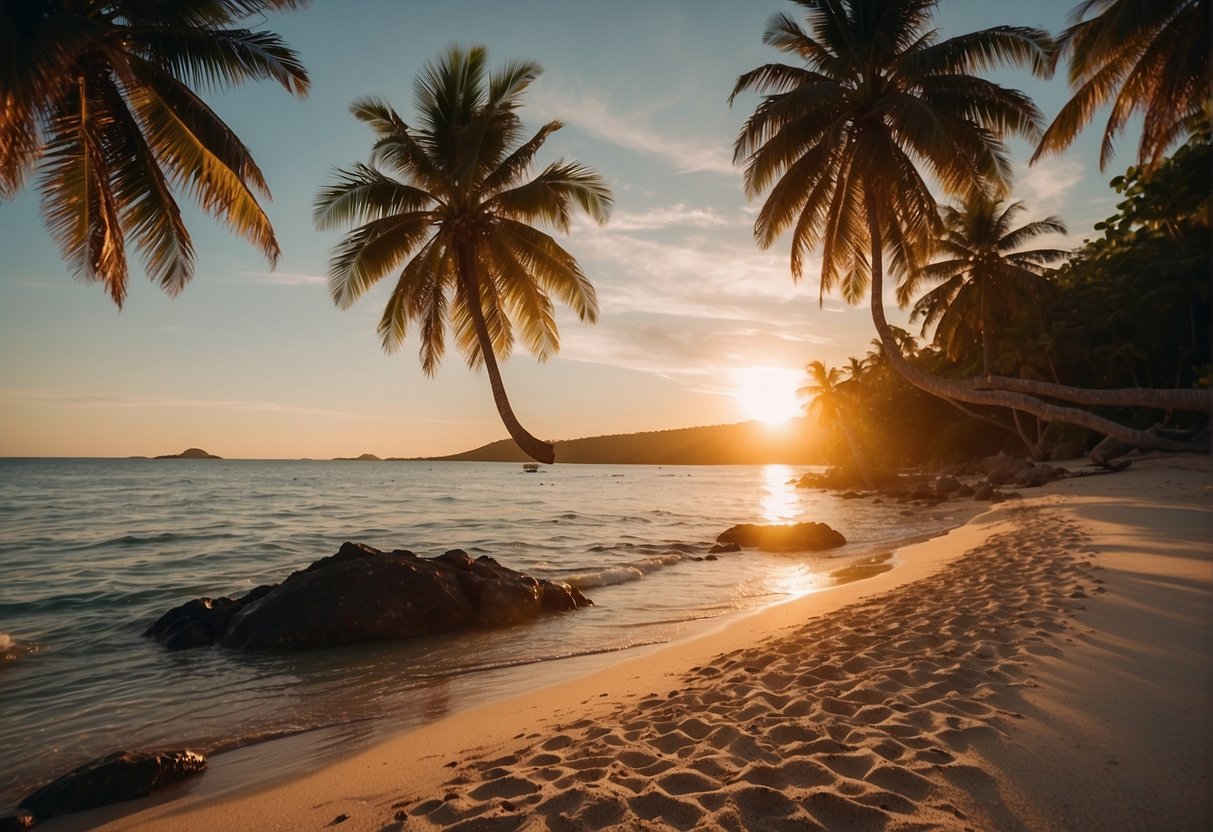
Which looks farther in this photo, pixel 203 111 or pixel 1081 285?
pixel 1081 285

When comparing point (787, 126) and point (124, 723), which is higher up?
point (787, 126)

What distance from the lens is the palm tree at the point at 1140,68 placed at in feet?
31.4

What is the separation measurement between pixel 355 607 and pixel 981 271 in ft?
118

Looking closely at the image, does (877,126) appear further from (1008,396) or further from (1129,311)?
(1129,311)

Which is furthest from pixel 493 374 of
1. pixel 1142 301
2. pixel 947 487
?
pixel 1142 301

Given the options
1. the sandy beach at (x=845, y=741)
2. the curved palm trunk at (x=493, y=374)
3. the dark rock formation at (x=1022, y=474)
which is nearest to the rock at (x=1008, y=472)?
the dark rock formation at (x=1022, y=474)

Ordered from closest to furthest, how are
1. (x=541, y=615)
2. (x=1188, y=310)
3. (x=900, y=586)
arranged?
1. (x=900, y=586)
2. (x=541, y=615)
3. (x=1188, y=310)

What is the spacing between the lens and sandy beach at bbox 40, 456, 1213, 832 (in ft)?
9.37

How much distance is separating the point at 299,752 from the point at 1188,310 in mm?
43090

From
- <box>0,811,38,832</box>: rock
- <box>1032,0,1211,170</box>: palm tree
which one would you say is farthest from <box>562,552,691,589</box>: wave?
→ <box>1032,0,1211,170</box>: palm tree

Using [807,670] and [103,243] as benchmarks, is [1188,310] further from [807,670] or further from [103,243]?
[103,243]

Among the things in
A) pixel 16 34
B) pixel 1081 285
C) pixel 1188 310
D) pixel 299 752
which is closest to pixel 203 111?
pixel 16 34

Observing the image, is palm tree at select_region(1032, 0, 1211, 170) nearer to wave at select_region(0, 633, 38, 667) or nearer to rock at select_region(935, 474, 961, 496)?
wave at select_region(0, 633, 38, 667)

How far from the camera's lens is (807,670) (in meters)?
5.18
